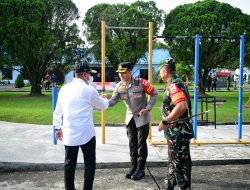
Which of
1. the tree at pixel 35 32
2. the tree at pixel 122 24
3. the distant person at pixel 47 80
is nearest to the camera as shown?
Result: the tree at pixel 35 32

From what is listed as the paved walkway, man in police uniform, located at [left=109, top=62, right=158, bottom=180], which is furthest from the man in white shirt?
the paved walkway

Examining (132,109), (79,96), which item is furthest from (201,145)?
(79,96)

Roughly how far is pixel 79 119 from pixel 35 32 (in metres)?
20.5

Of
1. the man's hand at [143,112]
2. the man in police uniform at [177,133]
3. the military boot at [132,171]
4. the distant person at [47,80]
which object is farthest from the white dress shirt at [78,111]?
the distant person at [47,80]

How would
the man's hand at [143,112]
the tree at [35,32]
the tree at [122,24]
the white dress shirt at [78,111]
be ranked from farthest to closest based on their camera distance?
the tree at [122,24] < the tree at [35,32] < the man's hand at [143,112] < the white dress shirt at [78,111]

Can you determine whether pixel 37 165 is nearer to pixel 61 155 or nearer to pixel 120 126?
pixel 61 155

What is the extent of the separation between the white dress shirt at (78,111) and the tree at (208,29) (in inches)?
785

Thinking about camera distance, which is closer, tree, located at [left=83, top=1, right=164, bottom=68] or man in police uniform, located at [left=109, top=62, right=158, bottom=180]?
man in police uniform, located at [left=109, top=62, right=158, bottom=180]

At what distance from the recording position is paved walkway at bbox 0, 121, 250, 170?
6273 mm

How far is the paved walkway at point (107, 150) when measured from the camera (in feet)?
20.6

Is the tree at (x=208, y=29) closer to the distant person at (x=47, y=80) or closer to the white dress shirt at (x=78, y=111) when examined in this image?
the distant person at (x=47, y=80)

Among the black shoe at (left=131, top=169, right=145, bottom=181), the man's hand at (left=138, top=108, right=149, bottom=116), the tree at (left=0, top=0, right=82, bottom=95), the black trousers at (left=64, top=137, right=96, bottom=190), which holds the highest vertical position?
the tree at (left=0, top=0, right=82, bottom=95)

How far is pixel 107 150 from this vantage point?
7133mm

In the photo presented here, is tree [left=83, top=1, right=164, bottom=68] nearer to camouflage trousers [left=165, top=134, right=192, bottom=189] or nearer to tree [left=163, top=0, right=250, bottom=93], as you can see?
tree [left=163, top=0, right=250, bottom=93]
